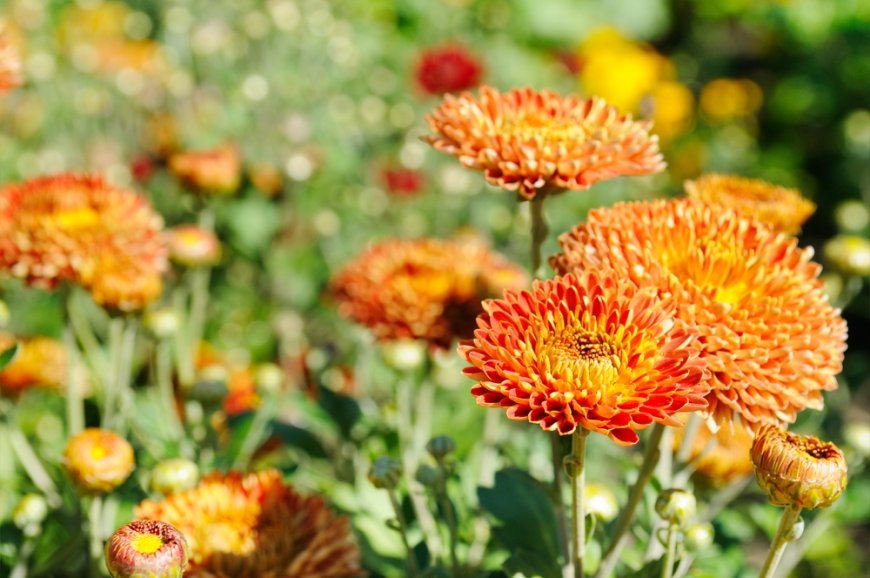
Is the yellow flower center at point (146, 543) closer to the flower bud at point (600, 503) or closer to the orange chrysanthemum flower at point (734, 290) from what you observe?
the orange chrysanthemum flower at point (734, 290)

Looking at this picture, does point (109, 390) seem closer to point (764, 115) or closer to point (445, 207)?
point (445, 207)

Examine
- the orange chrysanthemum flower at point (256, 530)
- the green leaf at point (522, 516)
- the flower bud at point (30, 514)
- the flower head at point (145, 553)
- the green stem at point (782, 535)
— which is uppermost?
the green stem at point (782, 535)

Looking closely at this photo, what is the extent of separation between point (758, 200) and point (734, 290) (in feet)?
1.32

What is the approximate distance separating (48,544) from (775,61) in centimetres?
599

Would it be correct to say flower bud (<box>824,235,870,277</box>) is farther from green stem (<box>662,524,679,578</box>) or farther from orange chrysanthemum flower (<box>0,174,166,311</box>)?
orange chrysanthemum flower (<box>0,174,166,311</box>)

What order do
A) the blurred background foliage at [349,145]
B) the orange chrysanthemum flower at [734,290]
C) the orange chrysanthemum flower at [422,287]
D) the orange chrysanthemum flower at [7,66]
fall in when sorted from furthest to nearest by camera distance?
the blurred background foliage at [349,145], the orange chrysanthemum flower at [422,287], the orange chrysanthemum flower at [7,66], the orange chrysanthemum flower at [734,290]

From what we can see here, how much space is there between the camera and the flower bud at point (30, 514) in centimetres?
143

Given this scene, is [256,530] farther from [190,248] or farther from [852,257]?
[852,257]

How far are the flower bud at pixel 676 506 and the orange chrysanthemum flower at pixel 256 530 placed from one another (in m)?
0.43

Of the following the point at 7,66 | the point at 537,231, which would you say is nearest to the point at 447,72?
the point at 7,66

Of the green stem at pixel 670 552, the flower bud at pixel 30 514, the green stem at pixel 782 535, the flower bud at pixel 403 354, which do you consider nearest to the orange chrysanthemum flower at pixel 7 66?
the flower bud at pixel 30 514

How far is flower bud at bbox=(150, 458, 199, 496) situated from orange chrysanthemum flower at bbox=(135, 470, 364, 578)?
0.05m

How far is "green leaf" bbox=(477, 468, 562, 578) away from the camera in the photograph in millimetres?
1390

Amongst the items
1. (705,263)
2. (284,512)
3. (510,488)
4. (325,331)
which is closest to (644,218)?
(705,263)
